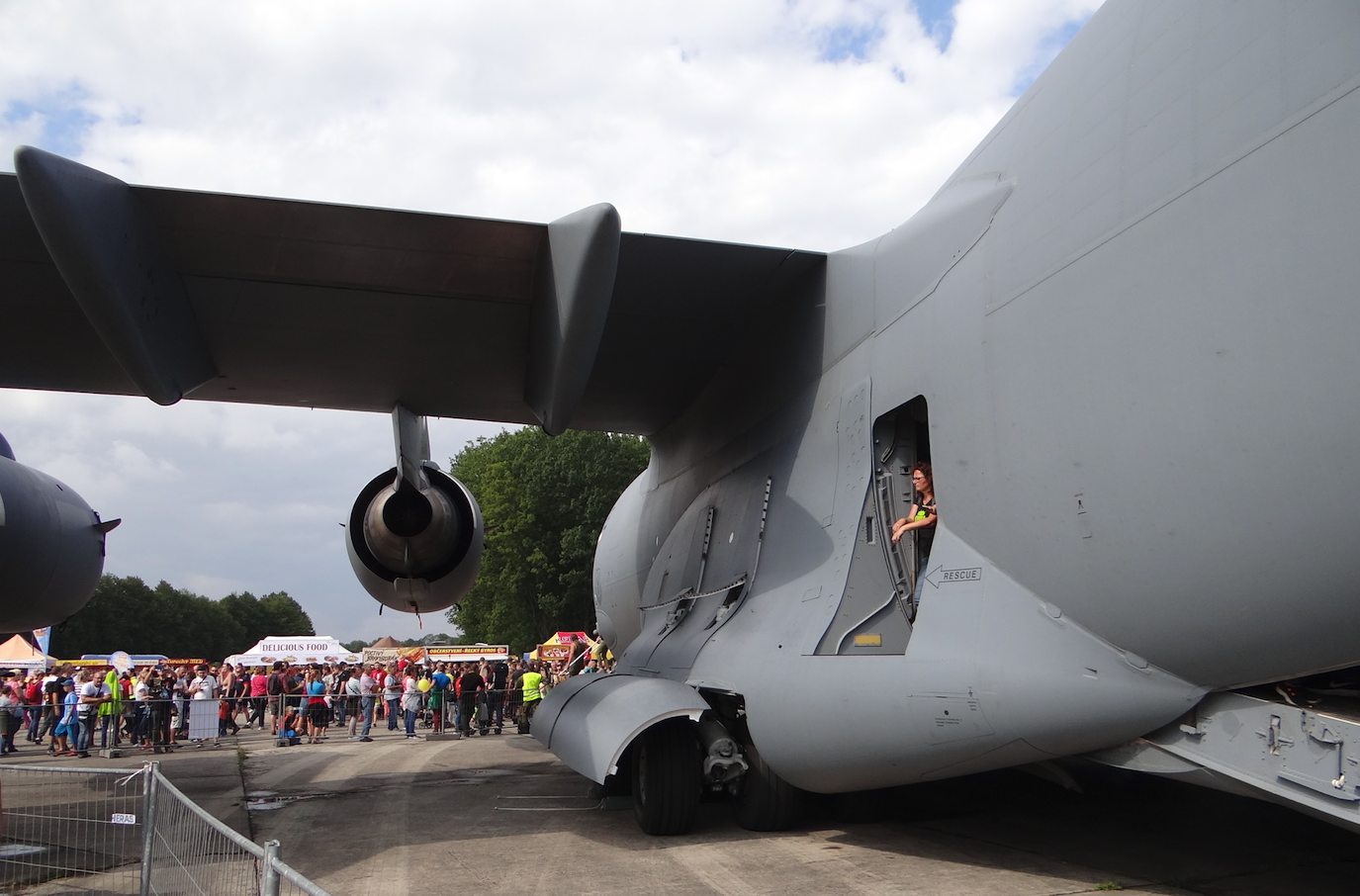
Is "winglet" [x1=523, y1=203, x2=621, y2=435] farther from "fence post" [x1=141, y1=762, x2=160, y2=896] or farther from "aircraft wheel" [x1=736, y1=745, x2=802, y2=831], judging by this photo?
"fence post" [x1=141, y1=762, x2=160, y2=896]

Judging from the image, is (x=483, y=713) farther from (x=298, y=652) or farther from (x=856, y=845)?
(x=298, y=652)

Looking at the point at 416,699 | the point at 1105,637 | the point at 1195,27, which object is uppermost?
the point at 1195,27

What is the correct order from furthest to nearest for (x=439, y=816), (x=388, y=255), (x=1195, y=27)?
(x=439, y=816) < (x=388, y=255) < (x=1195, y=27)

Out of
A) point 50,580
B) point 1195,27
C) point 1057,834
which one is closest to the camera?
point 1195,27

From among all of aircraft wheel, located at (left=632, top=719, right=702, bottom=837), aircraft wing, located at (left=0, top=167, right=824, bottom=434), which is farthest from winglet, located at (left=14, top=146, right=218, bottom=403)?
aircraft wheel, located at (left=632, top=719, right=702, bottom=837)

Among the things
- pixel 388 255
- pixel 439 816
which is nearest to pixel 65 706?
pixel 439 816

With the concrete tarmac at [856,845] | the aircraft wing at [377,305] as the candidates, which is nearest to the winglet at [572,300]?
the aircraft wing at [377,305]

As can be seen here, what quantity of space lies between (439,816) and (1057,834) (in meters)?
4.47

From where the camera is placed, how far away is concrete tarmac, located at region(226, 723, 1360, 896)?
16.6 ft

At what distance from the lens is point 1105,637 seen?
4.11m

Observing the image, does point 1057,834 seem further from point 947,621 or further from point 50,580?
point 50,580

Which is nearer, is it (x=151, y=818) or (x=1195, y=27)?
(x=1195, y=27)

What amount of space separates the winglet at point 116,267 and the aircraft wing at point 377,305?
155 millimetres

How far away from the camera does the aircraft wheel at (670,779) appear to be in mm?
6340
